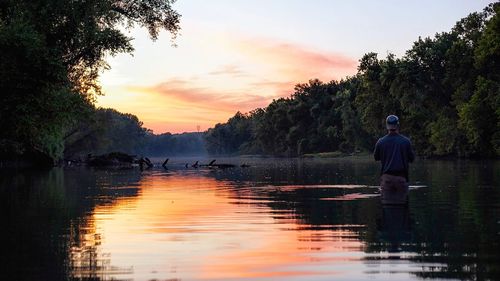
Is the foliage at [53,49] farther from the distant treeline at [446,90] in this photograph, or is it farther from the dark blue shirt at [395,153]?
the distant treeline at [446,90]

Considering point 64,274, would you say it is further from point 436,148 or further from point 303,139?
point 303,139

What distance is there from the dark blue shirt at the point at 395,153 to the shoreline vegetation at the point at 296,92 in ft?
65.2

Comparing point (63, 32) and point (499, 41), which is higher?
point (499, 41)

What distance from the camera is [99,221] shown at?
14.8 meters

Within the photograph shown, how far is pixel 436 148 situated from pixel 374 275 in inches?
3731

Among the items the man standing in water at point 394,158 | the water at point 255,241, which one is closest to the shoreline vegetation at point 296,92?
the water at point 255,241

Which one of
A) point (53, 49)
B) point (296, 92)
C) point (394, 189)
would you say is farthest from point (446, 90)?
point (296, 92)

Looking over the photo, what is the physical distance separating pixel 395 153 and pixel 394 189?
0.95 meters

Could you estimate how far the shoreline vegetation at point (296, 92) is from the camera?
107 feet

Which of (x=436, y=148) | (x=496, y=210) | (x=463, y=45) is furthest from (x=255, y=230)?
(x=436, y=148)

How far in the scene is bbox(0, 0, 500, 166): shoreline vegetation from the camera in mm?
32719

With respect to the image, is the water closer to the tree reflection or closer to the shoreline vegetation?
the tree reflection

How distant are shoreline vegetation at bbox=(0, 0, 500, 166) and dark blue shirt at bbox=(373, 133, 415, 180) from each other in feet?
65.2

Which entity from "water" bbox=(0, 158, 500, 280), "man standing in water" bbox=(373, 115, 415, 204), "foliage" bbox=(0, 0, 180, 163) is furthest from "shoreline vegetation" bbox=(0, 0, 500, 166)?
"man standing in water" bbox=(373, 115, 415, 204)
